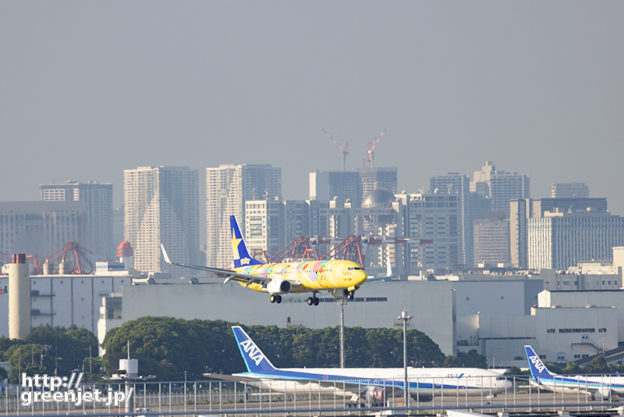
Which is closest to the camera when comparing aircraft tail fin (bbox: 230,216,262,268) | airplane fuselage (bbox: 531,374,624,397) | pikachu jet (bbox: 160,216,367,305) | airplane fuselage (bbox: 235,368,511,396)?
pikachu jet (bbox: 160,216,367,305)

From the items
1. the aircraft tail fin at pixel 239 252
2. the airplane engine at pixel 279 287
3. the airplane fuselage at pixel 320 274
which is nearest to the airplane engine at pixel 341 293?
the airplane fuselage at pixel 320 274

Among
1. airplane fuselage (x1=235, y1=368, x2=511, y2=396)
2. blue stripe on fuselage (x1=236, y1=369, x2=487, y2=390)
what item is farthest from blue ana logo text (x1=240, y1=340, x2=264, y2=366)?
airplane fuselage (x1=235, y1=368, x2=511, y2=396)

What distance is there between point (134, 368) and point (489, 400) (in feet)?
159

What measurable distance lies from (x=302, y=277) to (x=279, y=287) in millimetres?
2033

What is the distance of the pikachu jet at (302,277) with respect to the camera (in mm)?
110125

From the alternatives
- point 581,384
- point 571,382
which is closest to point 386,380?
point 581,384

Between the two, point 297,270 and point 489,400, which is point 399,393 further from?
point 297,270

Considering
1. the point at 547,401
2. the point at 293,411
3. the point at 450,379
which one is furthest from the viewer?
the point at 450,379

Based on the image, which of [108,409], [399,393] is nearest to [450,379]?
[399,393]

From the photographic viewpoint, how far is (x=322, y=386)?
162 metres

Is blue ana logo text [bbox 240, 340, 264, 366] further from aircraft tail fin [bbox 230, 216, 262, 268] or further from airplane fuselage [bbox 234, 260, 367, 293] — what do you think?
airplane fuselage [bbox 234, 260, 367, 293]

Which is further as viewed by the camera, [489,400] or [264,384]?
[264,384]

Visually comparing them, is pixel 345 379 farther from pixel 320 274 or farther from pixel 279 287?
pixel 320 274

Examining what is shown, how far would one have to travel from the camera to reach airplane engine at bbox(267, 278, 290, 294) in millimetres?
113562
